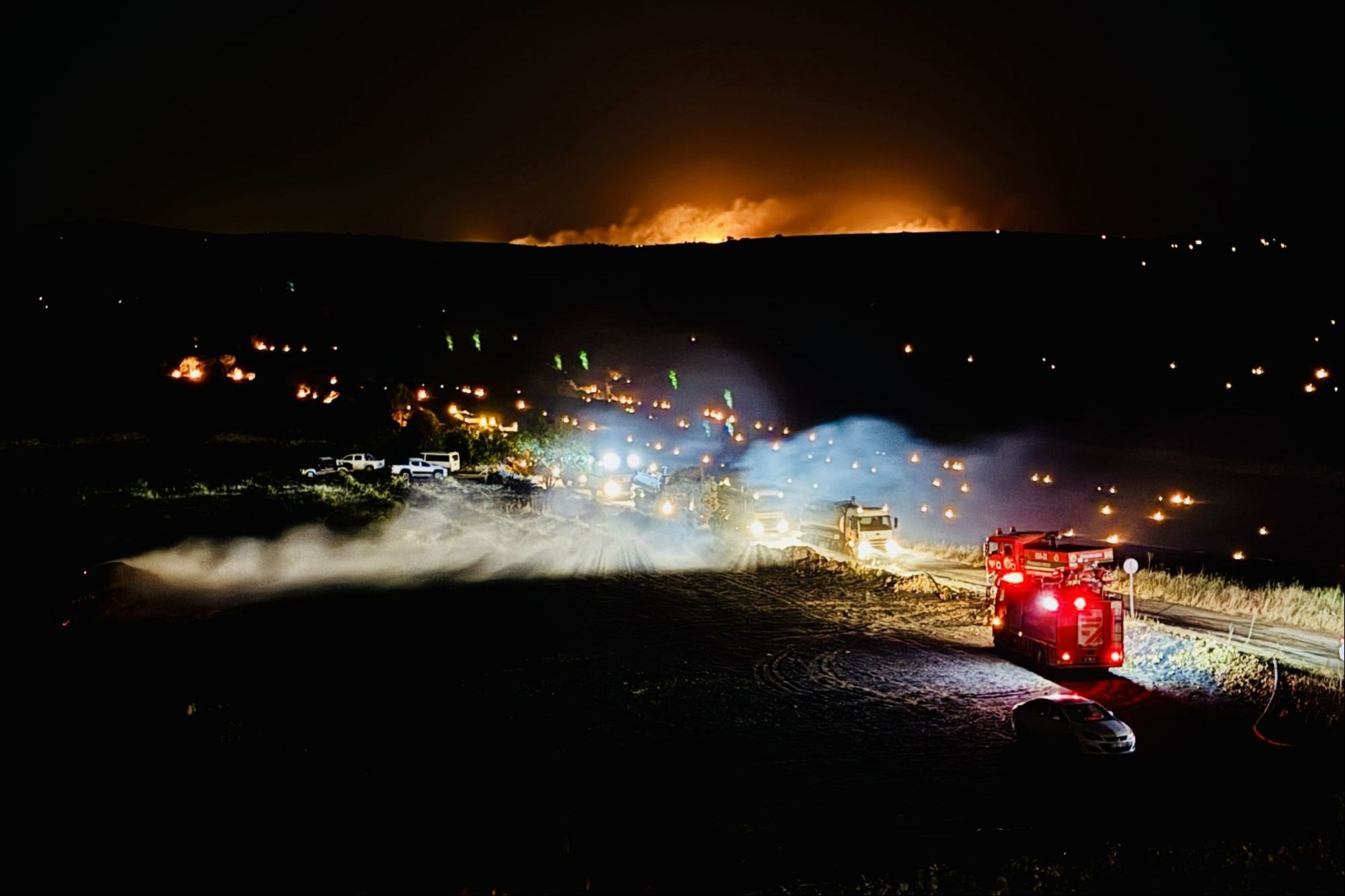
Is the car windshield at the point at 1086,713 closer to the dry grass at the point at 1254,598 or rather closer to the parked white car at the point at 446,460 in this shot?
the dry grass at the point at 1254,598

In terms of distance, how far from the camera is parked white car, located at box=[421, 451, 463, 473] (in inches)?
2239

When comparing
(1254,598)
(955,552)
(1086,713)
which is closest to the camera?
(1086,713)

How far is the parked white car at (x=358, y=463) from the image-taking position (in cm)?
5419

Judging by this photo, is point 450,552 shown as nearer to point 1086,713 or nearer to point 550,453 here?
point 550,453

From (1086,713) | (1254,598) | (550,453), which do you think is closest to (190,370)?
(550,453)

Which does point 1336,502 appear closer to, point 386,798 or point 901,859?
point 901,859

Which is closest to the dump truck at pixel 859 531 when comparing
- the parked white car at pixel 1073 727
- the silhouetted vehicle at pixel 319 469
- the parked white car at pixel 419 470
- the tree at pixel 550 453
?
the parked white car at pixel 1073 727

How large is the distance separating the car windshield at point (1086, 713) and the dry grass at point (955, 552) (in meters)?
23.3

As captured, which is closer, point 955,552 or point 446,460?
point 955,552

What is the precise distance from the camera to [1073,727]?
1472cm

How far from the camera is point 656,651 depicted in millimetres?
23469

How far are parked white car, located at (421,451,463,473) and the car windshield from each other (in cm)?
4687

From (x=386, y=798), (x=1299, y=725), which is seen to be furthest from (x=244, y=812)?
(x=1299, y=725)

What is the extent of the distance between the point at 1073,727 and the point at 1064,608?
6003mm
